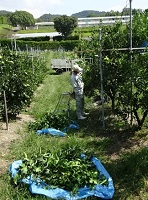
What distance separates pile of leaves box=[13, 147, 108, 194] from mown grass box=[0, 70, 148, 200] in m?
0.32

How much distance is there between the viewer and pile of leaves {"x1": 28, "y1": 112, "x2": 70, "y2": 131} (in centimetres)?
878

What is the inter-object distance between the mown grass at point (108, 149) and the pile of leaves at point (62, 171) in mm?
321

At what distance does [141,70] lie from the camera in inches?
271

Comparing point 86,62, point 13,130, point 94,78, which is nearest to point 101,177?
point 13,130

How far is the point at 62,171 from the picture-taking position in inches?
217

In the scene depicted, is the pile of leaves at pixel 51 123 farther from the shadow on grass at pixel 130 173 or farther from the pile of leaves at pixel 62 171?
the shadow on grass at pixel 130 173

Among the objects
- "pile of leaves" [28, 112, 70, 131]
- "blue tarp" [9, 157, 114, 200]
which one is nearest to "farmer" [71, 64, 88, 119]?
"pile of leaves" [28, 112, 70, 131]

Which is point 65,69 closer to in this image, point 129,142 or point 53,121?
point 53,121

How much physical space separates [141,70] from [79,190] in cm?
303

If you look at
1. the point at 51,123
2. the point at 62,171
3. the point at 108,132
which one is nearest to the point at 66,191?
the point at 62,171

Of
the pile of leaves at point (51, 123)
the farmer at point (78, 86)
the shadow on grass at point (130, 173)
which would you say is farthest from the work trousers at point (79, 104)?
the shadow on grass at point (130, 173)

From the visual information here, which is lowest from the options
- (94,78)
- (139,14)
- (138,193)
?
(138,193)

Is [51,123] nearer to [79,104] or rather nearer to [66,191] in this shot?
[79,104]

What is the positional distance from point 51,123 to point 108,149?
235 cm
